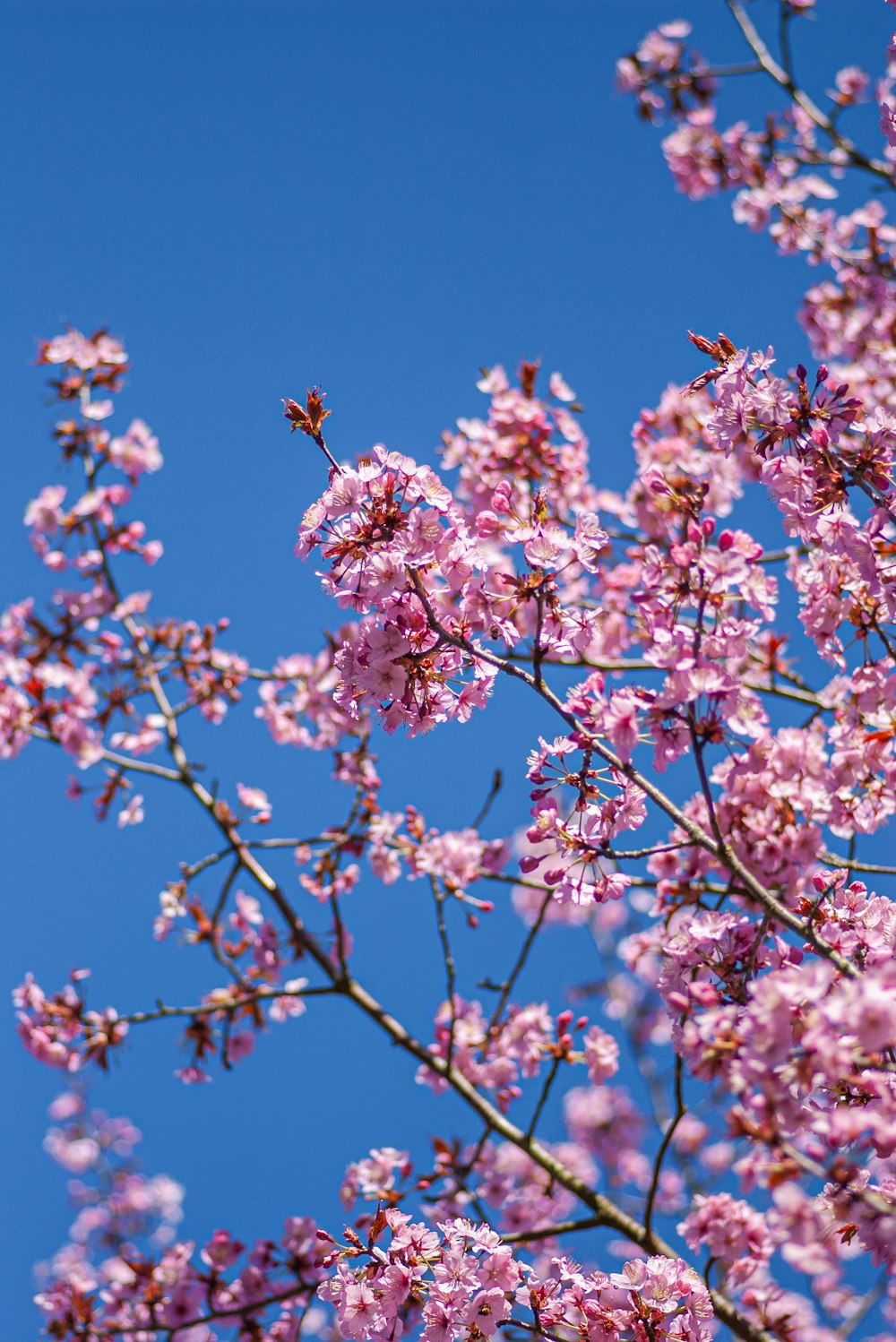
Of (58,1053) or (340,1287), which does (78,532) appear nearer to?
(58,1053)

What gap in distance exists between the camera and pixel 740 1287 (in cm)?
417

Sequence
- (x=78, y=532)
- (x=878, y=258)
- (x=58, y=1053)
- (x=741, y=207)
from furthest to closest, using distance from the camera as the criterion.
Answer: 1. (x=741, y=207)
2. (x=878, y=258)
3. (x=78, y=532)
4. (x=58, y=1053)

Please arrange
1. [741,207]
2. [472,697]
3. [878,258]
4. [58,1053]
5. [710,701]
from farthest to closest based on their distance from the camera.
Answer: [741,207] → [878,258] → [58,1053] → [472,697] → [710,701]

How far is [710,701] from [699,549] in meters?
0.47

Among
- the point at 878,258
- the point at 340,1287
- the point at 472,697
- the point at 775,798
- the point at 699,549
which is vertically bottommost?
the point at 340,1287

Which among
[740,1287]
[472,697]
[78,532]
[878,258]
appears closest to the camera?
[472,697]

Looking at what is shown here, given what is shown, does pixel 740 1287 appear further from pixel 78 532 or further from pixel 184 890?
pixel 78 532

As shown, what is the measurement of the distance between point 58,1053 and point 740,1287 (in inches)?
148

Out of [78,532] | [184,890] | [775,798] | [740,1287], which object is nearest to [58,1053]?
[184,890]

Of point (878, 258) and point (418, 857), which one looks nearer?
point (418, 857)

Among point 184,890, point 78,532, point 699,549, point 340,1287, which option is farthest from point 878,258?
point 340,1287

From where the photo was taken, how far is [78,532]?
6.58 meters

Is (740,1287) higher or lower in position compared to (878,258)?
lower

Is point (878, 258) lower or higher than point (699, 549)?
higher
